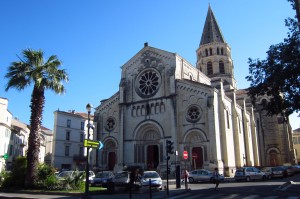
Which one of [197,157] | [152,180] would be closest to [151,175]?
[152,180]

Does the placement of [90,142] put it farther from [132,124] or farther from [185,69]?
[185,69]

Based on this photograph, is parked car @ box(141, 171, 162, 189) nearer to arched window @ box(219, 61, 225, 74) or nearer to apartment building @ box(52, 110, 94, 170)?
apartment building @ box(52, 110, 94, 170)

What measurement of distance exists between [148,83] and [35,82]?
1954cm

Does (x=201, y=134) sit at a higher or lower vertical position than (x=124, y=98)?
lower

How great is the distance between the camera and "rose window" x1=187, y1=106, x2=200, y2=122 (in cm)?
3508

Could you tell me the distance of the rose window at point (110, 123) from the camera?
41.0 metres

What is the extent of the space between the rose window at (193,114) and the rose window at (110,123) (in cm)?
1103

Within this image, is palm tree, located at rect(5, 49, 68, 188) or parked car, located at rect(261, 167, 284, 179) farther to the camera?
parked car, located at rect(261, 167, 284, 179)

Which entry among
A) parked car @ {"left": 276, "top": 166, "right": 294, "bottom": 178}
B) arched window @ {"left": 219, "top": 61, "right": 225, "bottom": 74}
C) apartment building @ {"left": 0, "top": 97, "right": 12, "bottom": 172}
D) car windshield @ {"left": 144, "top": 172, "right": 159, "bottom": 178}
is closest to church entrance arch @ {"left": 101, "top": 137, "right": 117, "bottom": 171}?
apartment building @ {"left": 0, "top": 97, "right": 12, "bottom": 172}

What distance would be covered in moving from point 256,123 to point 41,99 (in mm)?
38627

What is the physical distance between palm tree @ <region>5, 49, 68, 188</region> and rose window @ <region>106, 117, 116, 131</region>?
1848cm

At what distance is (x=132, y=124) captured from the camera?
39062 millimetres

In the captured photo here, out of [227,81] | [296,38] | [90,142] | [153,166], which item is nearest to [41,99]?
[90,142]

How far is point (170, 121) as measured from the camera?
36.0 metres
